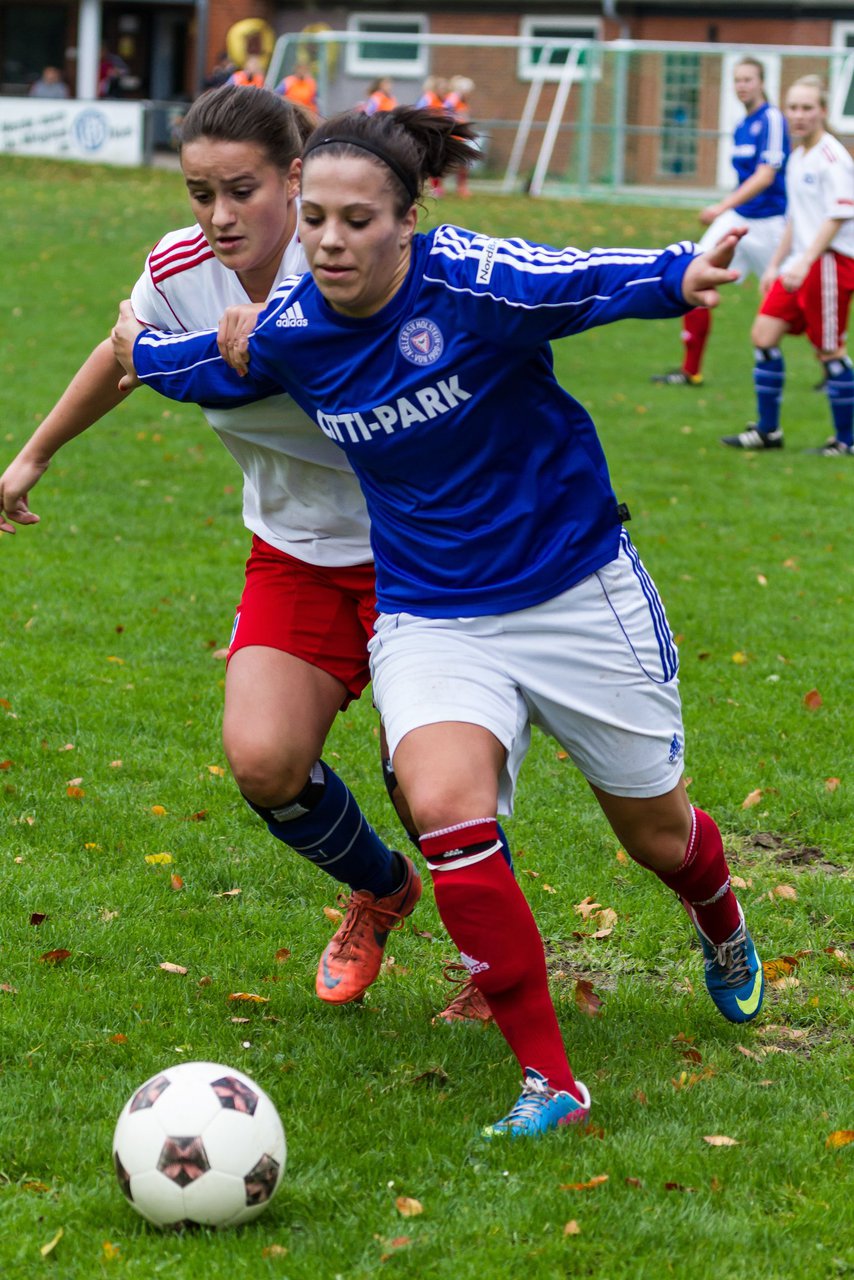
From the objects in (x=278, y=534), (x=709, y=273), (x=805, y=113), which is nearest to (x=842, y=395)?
(x=805, y=113)

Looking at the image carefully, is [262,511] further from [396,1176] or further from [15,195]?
[15,195]

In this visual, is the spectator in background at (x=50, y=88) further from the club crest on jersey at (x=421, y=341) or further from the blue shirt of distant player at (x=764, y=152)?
the club crest on jersey at (x=421, y=341)

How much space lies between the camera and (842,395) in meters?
11.7

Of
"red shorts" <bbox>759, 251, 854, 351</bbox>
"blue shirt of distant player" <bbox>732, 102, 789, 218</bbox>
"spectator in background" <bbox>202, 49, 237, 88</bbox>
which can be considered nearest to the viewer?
"red shorts" <bbox>759, 251, 854, 351</bbox>

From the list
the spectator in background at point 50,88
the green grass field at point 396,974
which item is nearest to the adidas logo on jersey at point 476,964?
the green grass field at point 396,974

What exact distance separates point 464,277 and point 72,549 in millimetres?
5648

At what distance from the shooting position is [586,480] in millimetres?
3557

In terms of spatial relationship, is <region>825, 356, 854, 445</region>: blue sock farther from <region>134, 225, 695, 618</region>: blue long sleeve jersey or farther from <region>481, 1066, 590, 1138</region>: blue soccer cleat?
<region>481, 1066, 590, 1138</region>: blue soccer cleat

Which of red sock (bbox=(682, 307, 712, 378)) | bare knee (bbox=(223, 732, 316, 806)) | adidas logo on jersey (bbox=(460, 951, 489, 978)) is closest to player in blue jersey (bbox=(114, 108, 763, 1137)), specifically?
adidas logo on jersey (bbox=(460, 951, 489, 978))

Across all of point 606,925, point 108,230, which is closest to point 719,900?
point 606,925

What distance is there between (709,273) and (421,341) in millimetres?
663

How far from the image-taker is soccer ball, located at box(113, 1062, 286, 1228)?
300 cm

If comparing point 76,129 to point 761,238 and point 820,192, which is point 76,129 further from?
point 820,192

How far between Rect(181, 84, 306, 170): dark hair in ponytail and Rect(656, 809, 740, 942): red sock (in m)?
1.87
